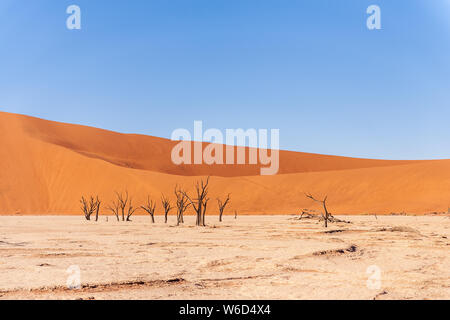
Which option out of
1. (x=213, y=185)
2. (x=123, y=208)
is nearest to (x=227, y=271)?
(x=123, y=208)

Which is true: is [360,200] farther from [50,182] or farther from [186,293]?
[186,293]

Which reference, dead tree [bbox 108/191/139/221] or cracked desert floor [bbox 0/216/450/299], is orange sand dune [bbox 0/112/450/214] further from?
cracked desert floor [bbox 0/216/450/299]

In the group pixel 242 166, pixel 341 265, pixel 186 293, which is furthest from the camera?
pixel 242 166

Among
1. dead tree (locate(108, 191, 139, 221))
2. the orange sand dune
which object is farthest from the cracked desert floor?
the orange sand dune

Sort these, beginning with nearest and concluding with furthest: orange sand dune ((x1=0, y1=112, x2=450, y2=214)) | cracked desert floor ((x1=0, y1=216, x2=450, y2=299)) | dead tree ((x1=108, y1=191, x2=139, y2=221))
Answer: cracked desert floor ((x1=0, y1=216, x2=450, y2=299)) < dead tree ((x1=108, y1=191, x2=139, y2=221)) < orange sand dune ((x1=0, y1=112, x2=450, y2=214))

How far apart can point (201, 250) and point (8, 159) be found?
55128 millimetres

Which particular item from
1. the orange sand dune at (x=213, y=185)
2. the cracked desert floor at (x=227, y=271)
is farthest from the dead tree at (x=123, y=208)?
the cracked desert floor at (x=227, y=271)

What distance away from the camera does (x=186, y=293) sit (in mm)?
6109

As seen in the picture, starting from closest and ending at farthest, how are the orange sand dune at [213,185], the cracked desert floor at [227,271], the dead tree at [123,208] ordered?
the cracked desert floor at [227,271] < the dead tree at [123,208] < the orange sand dune at [213,185]

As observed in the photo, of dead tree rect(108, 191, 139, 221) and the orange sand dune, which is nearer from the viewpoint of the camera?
dead tree rect(108, 191, 139, 221)

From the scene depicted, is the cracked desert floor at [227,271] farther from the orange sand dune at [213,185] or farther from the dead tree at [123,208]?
the orange sand dune at [213,185]

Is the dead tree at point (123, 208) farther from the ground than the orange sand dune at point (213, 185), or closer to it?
closer to it

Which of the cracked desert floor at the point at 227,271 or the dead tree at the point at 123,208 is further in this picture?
the dead tree at the point at 123,208
